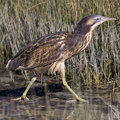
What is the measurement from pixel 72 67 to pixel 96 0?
114cm

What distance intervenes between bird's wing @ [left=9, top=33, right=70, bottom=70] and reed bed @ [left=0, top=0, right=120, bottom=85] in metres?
0.73

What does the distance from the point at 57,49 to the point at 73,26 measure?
1001 mm

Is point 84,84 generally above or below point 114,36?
below

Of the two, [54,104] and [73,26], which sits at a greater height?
[73,26]

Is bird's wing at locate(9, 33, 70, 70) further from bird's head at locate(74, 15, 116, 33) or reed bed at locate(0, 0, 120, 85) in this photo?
reed bed at locate(0, 0, 120, 85)

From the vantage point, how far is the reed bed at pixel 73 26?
589 centimetres

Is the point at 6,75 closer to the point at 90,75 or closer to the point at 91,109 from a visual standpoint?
the point at 90,75

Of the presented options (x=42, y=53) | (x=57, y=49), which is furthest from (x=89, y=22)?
(x=42, y=53)

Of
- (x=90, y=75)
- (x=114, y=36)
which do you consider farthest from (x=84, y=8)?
(x=90, y=75)

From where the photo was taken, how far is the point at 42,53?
5.41 metres

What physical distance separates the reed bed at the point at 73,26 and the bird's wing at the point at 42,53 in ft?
2.39

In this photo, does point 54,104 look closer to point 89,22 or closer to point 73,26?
point 89,22

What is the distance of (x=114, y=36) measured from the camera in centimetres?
586

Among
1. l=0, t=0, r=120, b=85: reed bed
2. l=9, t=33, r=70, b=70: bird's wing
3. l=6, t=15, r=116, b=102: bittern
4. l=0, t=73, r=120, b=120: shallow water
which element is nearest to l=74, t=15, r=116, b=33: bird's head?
l=6, t=15, r=116, b=102: bittern
